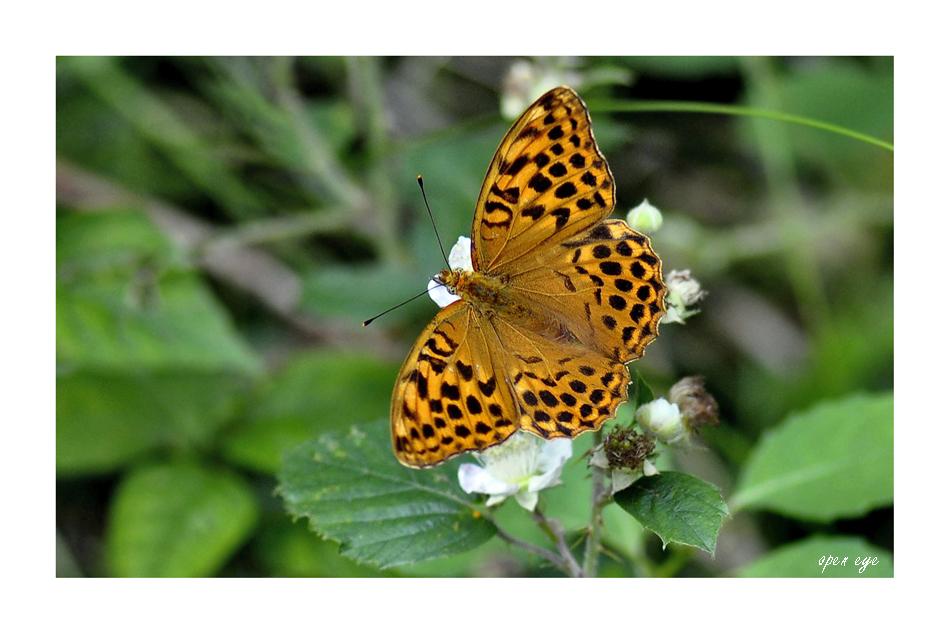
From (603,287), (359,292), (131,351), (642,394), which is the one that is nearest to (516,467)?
(642,394)

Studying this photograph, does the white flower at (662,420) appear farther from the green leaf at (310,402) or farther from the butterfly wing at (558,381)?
the green leaf at (310,402)

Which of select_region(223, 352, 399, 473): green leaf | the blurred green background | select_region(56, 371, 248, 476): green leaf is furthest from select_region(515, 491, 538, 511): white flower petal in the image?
select_region(56, 371, 248, 476): green leaf

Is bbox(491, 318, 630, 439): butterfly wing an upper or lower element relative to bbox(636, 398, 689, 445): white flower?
upper

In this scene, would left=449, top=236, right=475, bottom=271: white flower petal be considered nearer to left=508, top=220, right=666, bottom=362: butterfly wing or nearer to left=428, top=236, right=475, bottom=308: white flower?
left=428, top=236, right=475, bottom=308: white flower

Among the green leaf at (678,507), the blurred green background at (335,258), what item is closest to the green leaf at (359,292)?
the blurred green background at (335,258)

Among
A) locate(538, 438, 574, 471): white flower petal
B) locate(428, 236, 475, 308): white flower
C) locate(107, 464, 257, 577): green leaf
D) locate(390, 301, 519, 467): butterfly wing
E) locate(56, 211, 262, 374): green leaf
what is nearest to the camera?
locate(390, 301, 519, 467): butterfly wing

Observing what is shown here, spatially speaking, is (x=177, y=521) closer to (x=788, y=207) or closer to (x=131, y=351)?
(x=131, y=351)
